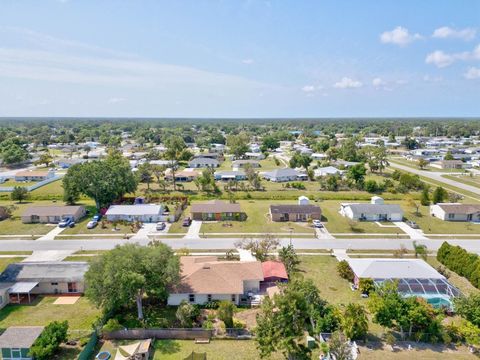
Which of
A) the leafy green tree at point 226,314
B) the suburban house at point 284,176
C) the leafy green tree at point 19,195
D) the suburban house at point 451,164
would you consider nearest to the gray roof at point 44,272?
the leafy green tree at point 226,314

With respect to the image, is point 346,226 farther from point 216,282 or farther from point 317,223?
point 216,282

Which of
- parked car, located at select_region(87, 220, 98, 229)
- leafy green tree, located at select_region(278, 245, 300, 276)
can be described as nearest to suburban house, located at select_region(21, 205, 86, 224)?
parked car, located at select_region(87, 220, 98, 229)

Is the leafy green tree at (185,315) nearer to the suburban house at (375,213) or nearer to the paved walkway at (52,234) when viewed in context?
the paved walkway at (52,234)

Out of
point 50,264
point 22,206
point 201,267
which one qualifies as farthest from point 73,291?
point 22,206

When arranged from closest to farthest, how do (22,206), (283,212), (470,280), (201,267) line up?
(201,267), (470,280), (283,212), (22,206)

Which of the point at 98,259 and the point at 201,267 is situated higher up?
the point at 98,259

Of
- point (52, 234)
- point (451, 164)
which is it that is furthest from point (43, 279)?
point (451, 164)

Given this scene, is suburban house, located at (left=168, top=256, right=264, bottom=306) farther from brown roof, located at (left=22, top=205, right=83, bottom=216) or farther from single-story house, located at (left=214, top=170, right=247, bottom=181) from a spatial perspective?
single-story house, located at (left=214, top=170, right=247, bottom=181)

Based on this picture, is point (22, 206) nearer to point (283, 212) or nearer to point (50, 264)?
point (50, 264)

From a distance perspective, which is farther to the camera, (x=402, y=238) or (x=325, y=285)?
(x=402, y=238)
